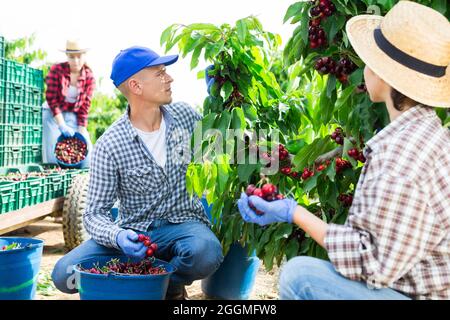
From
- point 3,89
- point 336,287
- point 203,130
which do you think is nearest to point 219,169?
point 203,130

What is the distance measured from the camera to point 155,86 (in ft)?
10.0

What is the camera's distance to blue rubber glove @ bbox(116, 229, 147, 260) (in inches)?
102

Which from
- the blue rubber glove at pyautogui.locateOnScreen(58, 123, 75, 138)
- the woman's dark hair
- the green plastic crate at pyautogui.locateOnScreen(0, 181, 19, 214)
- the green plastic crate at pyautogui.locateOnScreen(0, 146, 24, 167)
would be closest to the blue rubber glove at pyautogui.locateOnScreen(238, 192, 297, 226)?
the woman's dark hair

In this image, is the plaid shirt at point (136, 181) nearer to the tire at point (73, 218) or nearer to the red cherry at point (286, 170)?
the red cherry at point (286, 170)

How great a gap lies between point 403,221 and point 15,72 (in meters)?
4.43

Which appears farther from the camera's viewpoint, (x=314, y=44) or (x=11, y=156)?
(x=11, y=156)

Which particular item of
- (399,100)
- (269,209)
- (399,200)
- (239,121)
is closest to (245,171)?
(239,121)

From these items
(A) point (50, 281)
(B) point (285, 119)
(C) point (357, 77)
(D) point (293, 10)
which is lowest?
(A) point (50, 281)

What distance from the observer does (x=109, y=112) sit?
11.9m

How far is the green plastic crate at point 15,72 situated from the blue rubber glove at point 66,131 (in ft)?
1.62

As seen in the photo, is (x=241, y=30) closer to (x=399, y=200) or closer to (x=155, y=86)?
(x=155, y=86)

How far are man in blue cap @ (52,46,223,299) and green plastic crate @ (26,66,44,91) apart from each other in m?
2.78

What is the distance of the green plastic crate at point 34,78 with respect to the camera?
18.4ft

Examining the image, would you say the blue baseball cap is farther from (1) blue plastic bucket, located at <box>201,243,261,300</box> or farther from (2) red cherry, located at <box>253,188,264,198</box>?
(2) red cherry, located at <box>253,188,264,198</box>
